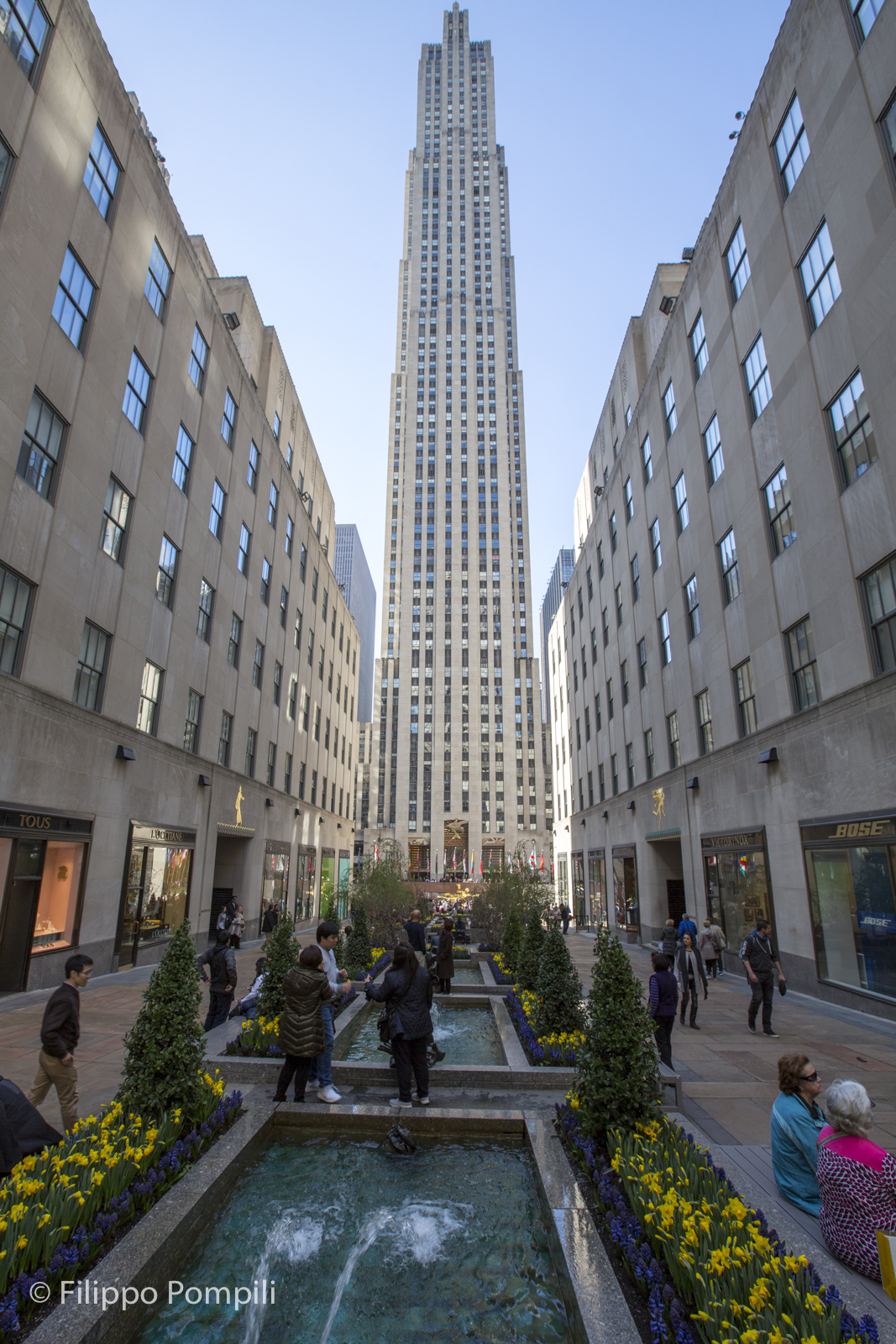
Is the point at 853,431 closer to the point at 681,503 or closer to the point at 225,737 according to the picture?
the point at 681,503

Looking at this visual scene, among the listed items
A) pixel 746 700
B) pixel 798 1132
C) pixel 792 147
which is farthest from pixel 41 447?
pixel 746 700

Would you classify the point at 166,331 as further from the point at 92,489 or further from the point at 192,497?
the point at 92,489

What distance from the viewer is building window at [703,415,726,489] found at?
2117cm

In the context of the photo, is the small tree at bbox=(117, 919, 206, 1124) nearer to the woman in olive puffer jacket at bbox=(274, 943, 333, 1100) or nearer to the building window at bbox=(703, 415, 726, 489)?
the woman in olive puffer jacket at bbox=(274, 943, 333, 1100)

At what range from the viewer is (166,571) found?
21219mm

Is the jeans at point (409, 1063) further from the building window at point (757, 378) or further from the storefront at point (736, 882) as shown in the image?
the building window at point (757, 378)

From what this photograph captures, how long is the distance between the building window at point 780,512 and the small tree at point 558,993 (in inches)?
466

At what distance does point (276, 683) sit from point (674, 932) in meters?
24.5

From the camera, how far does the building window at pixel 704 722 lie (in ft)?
73.4

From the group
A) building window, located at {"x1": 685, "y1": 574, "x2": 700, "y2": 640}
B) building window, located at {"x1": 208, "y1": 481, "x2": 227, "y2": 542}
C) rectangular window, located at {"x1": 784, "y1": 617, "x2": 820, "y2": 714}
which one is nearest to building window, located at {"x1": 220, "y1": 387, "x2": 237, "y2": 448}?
building window, located at {"x1": 208, "y1": 481, "x2": 227, "y2": 542}

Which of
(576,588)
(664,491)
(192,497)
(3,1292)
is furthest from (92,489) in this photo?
(576,588)

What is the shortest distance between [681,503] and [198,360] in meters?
18.5

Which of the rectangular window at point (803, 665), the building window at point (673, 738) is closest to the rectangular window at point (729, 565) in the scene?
the rectangular window at point (803, 665)

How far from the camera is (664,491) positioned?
2638cm
